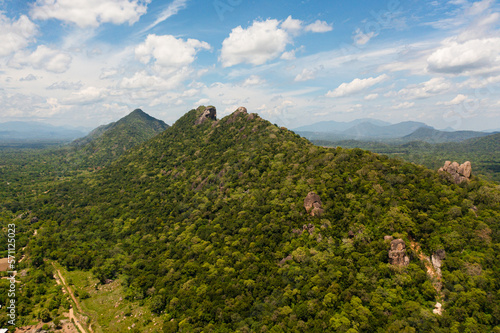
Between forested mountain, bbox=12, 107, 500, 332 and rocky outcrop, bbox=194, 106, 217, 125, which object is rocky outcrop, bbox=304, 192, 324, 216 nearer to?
forested mountain, bbox=12, 107, 500, 332

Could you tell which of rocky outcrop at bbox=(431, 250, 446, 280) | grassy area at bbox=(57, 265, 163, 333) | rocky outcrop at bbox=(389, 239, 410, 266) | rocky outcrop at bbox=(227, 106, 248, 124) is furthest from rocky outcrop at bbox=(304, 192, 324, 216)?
rocky outcrop at bbox=(227, 106, 248, 124)

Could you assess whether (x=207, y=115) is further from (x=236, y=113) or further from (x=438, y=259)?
(x=438, y=259)

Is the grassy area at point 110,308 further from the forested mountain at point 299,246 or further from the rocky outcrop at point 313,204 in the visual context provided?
the rocky outcrop at point 313,204

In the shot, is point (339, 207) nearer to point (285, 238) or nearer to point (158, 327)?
point (285, 238)

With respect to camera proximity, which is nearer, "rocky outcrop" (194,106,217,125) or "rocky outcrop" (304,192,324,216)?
"rocky outcrop" (304,192,324,216)

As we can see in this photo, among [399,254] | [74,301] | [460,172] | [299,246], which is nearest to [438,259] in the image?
[399,254]
